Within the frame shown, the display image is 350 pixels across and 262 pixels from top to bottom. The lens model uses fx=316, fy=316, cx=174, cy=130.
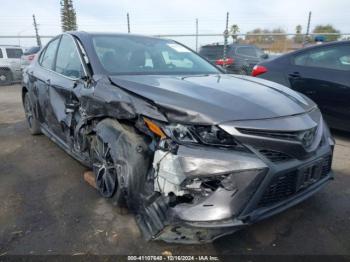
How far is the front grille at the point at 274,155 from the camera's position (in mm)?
2016

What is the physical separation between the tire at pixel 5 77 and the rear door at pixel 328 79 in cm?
1161

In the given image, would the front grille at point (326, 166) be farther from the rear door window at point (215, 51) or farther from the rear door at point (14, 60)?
the rear door at point (14, 60)

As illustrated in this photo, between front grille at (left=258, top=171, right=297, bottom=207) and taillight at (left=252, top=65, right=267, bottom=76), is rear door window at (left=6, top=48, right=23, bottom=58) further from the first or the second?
front grille at (left=258, top=171, right=297, bottom=207)

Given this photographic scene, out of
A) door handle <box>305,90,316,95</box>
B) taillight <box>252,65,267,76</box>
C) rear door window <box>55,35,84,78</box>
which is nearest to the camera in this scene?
rear door window <box>55,35,84,78</box>

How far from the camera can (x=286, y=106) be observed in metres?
2.34

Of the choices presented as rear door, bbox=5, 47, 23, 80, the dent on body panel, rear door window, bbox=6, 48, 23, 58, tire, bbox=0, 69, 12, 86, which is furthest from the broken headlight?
rear door window, bbox=6, 48, 23, 58

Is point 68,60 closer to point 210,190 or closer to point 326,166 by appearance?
point 210,190

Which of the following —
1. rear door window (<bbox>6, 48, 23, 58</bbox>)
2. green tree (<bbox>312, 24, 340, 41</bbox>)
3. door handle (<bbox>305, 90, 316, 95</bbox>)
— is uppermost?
green tree (<bbox>312, 24, 340, 41</bbox>)

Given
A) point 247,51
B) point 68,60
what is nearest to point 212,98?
point 68,60

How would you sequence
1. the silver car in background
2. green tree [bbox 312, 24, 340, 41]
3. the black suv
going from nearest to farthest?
the black suv < green tree [bbox 312, 24, 340, 41] < the silver car in background

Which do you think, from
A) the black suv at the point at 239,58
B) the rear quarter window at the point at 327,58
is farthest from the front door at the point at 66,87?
the black suv at the point at 239,58

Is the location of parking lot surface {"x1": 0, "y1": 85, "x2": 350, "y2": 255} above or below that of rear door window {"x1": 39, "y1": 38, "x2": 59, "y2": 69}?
below

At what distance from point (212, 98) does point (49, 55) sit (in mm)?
2891

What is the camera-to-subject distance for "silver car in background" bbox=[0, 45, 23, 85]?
495 inches
